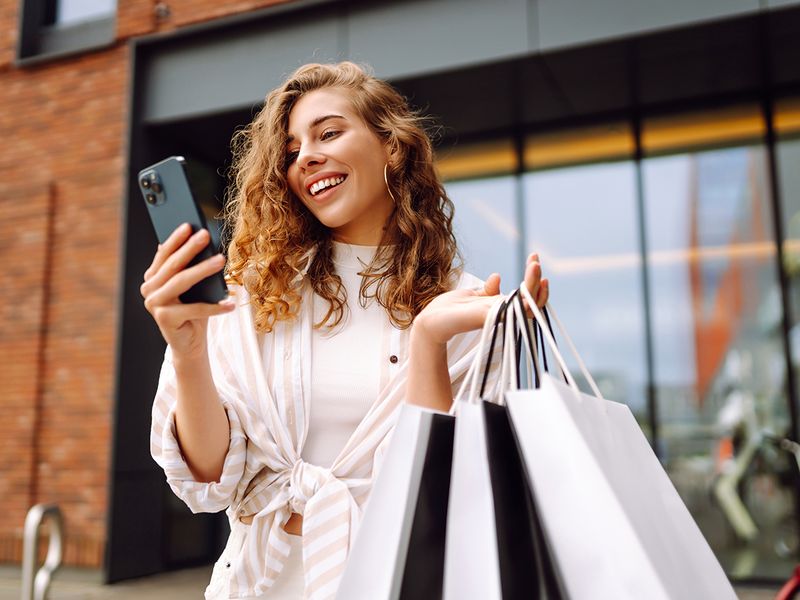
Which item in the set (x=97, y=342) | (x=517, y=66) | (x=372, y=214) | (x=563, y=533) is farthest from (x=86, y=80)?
(x=563, y=533)

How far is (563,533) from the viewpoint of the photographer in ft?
3.05

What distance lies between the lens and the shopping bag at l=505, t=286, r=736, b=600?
0.90 metres

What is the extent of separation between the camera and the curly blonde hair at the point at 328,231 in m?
1.65

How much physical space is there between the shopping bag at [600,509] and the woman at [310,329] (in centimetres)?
24

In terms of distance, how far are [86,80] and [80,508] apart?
13.1 ft

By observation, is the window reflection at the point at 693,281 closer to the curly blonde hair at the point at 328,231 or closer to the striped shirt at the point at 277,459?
the curly blonde hair at the point at 328,231

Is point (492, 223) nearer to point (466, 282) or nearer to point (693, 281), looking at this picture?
point (693, 281)

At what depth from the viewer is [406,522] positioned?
3.26 feet

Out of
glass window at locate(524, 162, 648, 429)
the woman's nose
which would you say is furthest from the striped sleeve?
glass window at locate(524, 162, 648, 429)

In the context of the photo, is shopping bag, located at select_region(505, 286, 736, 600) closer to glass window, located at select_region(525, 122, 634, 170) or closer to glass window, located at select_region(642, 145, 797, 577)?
glass window, located at select_region(642, 145, 797, 577)

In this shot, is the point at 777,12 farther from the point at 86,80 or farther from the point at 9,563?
the point at 9,563

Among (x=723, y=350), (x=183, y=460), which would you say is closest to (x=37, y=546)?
(x=183, y=460)

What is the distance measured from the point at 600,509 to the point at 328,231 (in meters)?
1.08

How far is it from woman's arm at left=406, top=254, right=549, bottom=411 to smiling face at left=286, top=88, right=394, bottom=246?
0.44 metres
